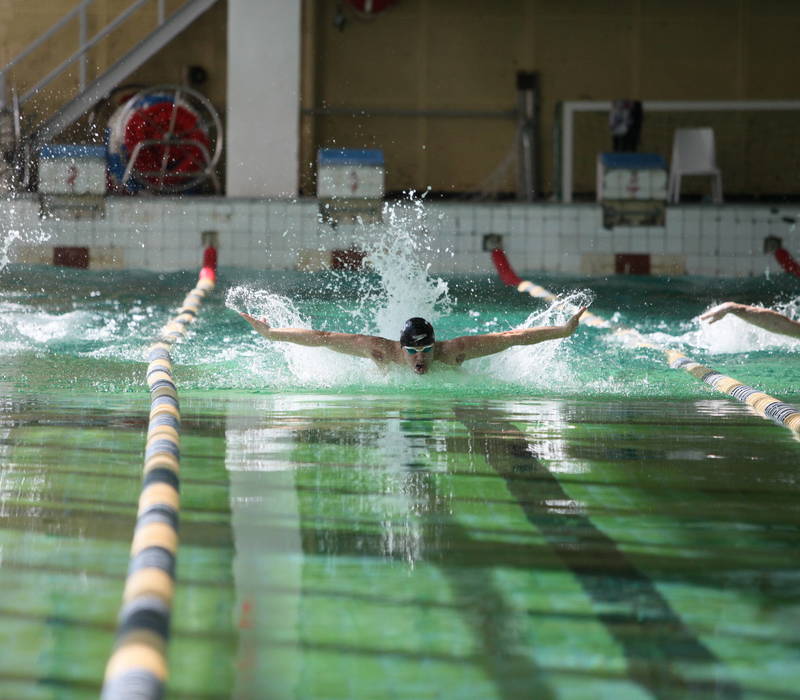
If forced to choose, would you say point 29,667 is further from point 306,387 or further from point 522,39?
point 522,39

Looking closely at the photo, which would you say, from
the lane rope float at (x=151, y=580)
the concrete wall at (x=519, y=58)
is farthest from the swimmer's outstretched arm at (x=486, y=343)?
the concrete wall at (x=519, y=58)

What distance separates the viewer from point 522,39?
14.3 meters

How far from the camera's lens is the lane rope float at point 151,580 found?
1955 millimetres

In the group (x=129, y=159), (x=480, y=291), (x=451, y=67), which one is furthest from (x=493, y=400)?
(x=451, y=67)

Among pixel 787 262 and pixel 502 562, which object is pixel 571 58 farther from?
pixel 502 562

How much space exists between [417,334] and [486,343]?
16.5 inches

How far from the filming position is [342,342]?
6195mm

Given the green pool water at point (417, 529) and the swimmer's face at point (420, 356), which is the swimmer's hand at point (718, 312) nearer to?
the green pool water at point (417, 529)

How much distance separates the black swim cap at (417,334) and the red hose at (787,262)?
6326 mm

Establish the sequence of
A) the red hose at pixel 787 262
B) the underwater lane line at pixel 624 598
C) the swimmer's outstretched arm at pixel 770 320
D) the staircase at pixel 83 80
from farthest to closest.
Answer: the staircase at pixel 83 80
the red hose at pixel 787 262
the swimmer's outstretched arm at pixel 770 320
the underwater lane line at pixel 624 598

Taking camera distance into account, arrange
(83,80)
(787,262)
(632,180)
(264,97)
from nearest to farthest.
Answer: (787,262)
(632,180)
(264,97)
(83,80)

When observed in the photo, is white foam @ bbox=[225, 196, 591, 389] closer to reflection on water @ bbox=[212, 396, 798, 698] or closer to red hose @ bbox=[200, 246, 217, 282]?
red hose @ bbox=[200, 246, 217, 282]

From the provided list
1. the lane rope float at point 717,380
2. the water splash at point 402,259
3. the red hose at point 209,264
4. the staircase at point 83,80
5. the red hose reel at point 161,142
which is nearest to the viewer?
the lane rope float at point 717,380

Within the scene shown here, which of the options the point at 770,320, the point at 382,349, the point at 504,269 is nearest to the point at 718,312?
the point at 770,320
